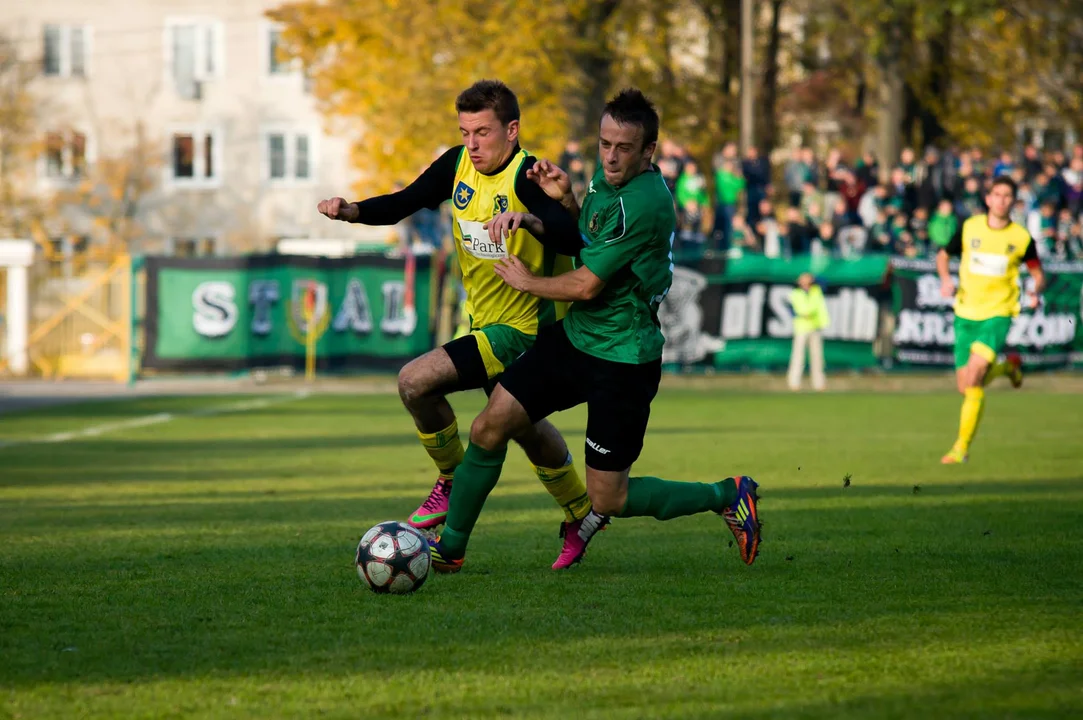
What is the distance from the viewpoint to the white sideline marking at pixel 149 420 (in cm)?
1596

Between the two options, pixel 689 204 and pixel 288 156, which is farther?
pixel 288 156

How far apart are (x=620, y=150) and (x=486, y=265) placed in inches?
43.2

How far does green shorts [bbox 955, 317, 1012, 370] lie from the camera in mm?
13367

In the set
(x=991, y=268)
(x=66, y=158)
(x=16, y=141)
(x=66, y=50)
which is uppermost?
(x=66, y=50)

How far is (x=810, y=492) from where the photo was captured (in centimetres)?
1095

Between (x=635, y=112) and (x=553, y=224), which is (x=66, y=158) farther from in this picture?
(x=635, y=112)

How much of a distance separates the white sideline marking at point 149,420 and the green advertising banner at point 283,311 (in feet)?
7.69

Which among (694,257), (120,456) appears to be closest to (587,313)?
(120,456)

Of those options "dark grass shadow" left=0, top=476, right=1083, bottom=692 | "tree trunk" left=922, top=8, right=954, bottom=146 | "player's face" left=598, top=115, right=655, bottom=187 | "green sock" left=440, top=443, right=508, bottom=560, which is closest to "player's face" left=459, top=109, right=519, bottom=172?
"player's face" left=598, top=115, right=655, bottom=187

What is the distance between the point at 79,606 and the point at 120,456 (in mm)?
8114

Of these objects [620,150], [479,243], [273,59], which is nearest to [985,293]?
[479,243]

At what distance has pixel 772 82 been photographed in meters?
39.0

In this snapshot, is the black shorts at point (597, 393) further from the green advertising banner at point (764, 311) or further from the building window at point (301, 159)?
the building window at point (301, 159)

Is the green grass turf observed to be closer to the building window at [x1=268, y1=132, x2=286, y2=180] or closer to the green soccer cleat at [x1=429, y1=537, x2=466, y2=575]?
the green soccer cleat at [x1=429, y1=537, x2=466, y2=575]
